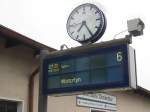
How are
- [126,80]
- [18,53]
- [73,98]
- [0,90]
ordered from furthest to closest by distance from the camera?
[73,98], [18,53], [0,90], [126,80]

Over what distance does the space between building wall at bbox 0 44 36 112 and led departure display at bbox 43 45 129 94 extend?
59.8 inches

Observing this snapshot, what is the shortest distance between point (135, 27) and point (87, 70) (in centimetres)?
129

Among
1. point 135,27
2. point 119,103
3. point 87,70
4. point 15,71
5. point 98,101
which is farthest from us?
point 119,103

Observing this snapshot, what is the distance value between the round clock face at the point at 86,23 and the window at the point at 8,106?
8.18 ft

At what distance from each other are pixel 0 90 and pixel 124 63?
3461 millimetres

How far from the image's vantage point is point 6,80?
1102cm

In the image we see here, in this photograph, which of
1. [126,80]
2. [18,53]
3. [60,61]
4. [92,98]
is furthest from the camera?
[92,98]

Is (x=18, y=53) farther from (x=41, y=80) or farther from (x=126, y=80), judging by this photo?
(x=126, y=80)

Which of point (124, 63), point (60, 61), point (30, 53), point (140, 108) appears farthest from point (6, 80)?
point (140, 108)

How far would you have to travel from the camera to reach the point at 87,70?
9.20 m

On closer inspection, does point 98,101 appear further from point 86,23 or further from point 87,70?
point 87,70

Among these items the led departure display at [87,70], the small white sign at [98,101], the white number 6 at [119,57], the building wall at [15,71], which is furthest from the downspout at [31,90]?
the white number 6 at [119,57]

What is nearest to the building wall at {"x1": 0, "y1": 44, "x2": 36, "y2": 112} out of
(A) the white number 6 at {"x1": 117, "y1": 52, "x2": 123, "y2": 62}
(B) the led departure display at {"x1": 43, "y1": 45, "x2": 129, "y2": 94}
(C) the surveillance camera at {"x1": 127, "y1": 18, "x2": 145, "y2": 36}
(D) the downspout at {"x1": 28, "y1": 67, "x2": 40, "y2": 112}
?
(D) the downspout at {"x1": 28, "y1": 67, "x2": 40, "y2": 112}

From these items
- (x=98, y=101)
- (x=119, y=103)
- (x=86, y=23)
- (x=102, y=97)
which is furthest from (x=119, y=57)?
(x=119, y=103)
